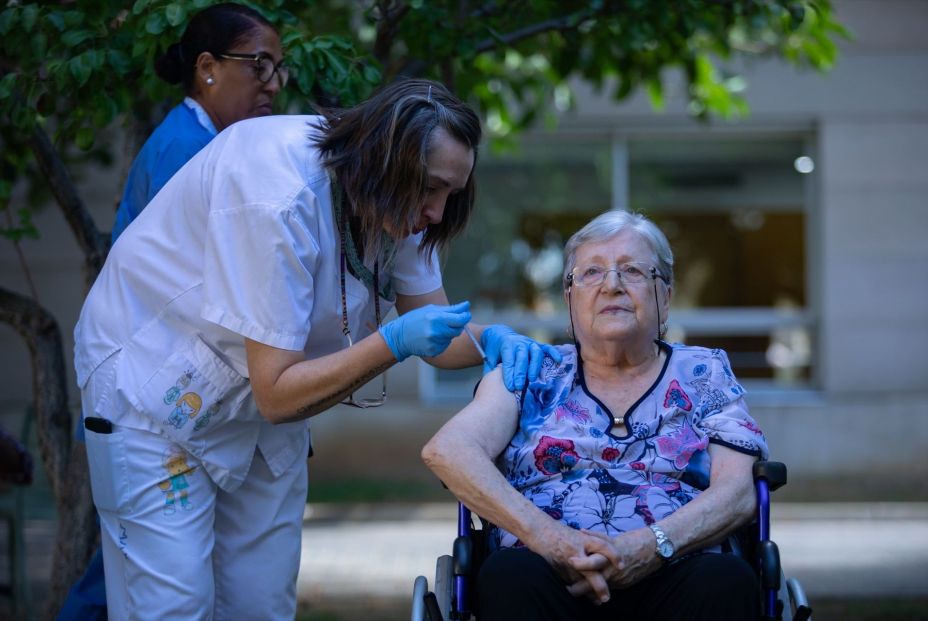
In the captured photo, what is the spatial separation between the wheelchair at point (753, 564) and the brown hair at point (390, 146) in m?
0.81

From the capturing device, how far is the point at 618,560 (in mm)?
2809

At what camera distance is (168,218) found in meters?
2.84

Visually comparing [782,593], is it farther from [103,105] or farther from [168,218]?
[103,105]

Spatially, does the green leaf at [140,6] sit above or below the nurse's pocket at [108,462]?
above

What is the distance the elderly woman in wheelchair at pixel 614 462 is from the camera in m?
2.81

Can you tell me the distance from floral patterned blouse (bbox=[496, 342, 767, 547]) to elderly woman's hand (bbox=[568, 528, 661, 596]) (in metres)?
0.16

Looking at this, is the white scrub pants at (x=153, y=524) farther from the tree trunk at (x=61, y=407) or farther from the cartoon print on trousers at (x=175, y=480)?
the tree trunk at (x=61, y=407)

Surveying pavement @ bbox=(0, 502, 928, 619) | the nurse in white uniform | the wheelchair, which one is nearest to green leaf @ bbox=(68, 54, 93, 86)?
the nurse in white uniform

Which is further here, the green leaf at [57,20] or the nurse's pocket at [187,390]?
the green leaf at [57,20]

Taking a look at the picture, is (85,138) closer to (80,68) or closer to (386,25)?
(80,68)

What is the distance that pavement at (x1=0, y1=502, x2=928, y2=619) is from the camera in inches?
219

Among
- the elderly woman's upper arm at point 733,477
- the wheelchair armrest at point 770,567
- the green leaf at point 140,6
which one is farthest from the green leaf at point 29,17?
the wheelchair armrest at point 770,567

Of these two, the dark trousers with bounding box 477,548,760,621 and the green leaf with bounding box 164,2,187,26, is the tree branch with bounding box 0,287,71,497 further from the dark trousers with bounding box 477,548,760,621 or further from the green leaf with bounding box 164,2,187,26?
the dark trousers with bounding box 477,548,760,621

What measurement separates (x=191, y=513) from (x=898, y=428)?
7205mm
